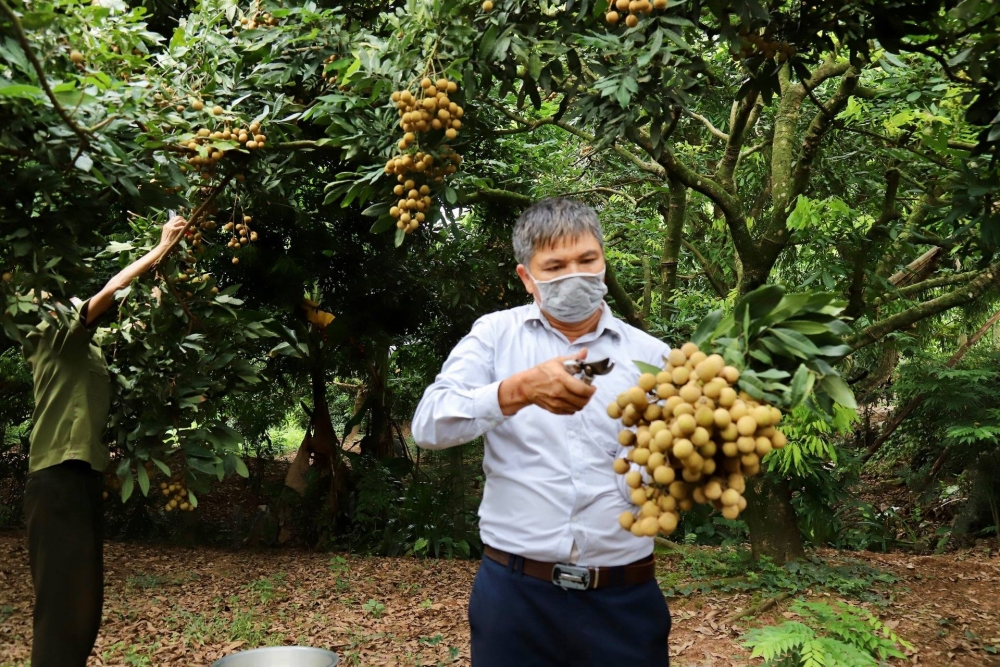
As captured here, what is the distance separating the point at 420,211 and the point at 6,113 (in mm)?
1217

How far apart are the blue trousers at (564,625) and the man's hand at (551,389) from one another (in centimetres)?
40

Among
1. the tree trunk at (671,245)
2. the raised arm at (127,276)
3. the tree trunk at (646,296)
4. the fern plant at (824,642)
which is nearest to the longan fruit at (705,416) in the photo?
the fern plant at (824,642)

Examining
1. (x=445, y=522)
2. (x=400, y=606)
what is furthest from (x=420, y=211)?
(x=445, y=522)

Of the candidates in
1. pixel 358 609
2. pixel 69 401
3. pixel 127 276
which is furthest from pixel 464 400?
pixel 358 609

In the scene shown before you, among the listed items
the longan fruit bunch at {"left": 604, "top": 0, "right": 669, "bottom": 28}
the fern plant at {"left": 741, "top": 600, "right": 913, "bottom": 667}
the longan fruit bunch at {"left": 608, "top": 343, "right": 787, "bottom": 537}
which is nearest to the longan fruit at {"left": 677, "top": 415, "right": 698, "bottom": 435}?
the longan fruit bunch at {"left": 608, "top": 343, "right": 787, "bottom": 537}

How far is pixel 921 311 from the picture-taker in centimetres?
412

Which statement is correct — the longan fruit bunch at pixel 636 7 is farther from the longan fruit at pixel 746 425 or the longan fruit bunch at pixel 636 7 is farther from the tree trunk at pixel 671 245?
the tree trunk at pixel 671 245

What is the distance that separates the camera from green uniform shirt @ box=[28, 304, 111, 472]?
272cm

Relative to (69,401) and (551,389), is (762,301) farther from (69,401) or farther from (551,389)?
(69,401)

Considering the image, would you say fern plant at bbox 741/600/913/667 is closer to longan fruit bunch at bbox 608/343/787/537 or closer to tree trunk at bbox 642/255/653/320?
longan fruit bunch at bbox 608/343/787/537

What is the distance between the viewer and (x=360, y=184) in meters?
3.04

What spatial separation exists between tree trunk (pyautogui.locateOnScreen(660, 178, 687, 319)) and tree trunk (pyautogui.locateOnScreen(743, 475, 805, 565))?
1.20 m

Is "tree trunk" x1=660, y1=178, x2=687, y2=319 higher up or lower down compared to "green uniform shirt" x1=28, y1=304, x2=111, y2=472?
higher up

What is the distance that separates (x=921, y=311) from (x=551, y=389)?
11.0ft
